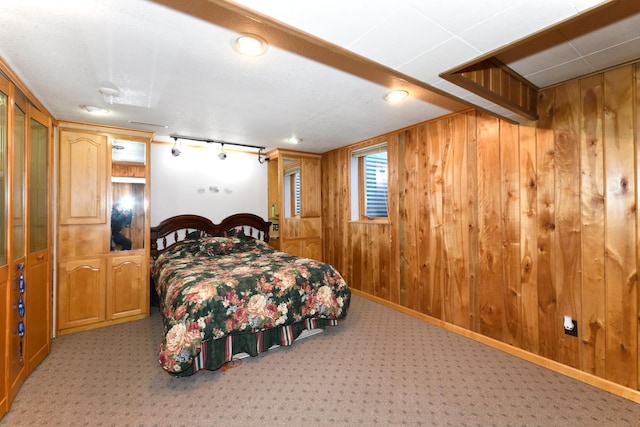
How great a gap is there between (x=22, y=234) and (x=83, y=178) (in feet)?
4.01

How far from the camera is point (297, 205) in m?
5.34

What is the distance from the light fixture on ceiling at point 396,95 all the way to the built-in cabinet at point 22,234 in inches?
112

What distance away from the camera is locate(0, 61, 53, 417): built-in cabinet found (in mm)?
1928

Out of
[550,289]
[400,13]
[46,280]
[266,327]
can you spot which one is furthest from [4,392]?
[550,289]

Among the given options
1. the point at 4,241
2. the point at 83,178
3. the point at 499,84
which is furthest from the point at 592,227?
the point at 83,178

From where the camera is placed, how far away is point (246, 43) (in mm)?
1737

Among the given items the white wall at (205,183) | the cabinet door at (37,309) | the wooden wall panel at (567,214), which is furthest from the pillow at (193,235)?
the wooden wall panel at (567,214)

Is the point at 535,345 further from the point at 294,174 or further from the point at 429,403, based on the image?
the point at 294,174

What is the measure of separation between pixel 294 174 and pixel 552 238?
3956mm

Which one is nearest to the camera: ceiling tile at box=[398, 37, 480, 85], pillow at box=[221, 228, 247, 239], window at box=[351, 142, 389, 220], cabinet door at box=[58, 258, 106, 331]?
ceiling tile at box=[398, 37, 480, 85]

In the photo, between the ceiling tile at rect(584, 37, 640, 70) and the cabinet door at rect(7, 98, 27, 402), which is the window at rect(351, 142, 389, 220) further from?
the cabinet door at rect(7, 98, 27, 402)

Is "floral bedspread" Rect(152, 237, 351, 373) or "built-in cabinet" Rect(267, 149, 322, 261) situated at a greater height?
"built-in cabinet" Rect(267, 149, 322, 261)

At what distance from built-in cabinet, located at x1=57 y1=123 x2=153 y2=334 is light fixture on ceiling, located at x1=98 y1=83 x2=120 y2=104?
1116 millimetres

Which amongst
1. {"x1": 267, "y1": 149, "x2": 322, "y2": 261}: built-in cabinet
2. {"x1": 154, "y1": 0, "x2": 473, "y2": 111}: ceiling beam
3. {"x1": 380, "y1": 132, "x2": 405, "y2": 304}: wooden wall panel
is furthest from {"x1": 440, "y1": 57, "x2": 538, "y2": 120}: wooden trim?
{"x1": 267, "y1": 149, "x2": 322, "y2": 261}: built-in cabinet
